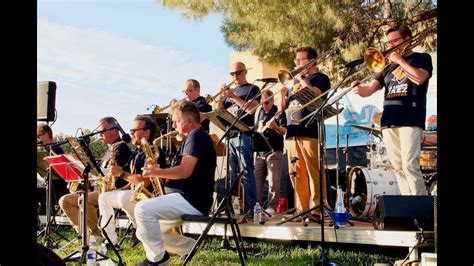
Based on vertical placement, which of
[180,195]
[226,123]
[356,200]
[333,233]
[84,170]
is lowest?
[333,233]

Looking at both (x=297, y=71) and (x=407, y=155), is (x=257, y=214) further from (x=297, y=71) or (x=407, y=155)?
A: (x=407, y=155)

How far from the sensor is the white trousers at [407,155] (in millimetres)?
5680

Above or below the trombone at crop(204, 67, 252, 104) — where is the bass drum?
below

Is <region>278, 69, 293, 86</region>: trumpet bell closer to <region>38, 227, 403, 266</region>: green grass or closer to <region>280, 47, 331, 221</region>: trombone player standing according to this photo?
<region>280, 47, 331, 221</region>: trombone player standing

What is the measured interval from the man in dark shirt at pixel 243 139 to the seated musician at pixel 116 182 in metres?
1.36

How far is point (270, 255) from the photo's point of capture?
21.5 feet

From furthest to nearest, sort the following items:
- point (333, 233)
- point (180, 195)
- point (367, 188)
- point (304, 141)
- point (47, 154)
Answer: point (47, 154)
point (367, 188)
point (304, 141)
point (333, 233)
point (180, 195)

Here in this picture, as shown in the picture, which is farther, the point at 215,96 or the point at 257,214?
the point at 215,96

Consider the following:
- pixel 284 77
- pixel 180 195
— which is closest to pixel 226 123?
pixel 284 77

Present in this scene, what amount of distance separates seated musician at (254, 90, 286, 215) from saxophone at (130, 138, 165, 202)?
160cm

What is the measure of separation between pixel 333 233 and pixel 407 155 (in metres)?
1.05

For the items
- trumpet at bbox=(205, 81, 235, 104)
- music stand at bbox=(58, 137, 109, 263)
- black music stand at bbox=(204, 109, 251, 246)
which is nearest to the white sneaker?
black music stand at bbox=(204, 109, 251, 246)

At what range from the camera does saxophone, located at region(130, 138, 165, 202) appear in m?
6.63
